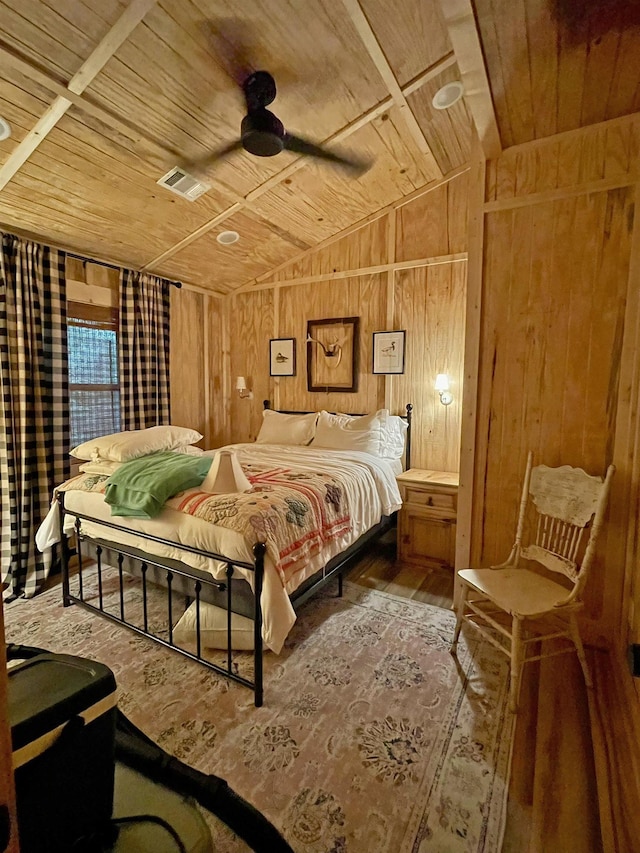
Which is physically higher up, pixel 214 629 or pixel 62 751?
pixel 62 751

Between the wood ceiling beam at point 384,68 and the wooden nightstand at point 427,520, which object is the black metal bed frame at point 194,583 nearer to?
the wooden nightstand at point 427,520

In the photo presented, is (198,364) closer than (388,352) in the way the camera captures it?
No

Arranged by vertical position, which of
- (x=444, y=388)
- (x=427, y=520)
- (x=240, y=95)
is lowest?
(x=427, y=520)

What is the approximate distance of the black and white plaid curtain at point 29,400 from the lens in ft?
9.20

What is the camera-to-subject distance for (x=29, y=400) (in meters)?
2.91

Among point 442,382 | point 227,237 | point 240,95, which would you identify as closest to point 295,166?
point 240,95

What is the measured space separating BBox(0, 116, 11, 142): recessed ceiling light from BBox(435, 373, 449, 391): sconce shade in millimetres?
3259

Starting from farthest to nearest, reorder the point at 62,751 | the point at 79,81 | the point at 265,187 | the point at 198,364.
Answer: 1. the point at 198,364
2. the point at 265,187
3. the point at 79,81
4. the point at 62,751

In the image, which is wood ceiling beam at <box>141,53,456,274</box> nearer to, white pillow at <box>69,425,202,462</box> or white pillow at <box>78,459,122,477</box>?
white pillow at <box>69,425,202,462</box>

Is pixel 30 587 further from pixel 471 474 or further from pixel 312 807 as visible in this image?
pixel 471 474

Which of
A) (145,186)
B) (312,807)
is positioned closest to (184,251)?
(145,186)

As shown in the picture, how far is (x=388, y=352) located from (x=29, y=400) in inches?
117

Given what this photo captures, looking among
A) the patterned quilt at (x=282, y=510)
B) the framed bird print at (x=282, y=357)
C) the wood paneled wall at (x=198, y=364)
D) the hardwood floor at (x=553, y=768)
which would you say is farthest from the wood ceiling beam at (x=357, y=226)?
the hardwood floor at (x=553, y=768)

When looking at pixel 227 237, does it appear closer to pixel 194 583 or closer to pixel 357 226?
pixel 357 226
